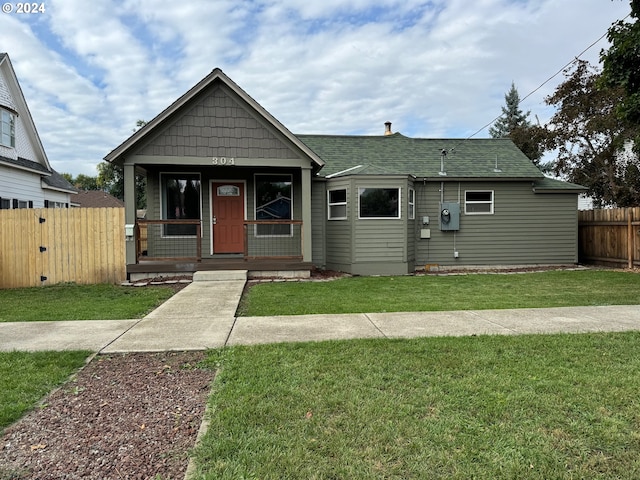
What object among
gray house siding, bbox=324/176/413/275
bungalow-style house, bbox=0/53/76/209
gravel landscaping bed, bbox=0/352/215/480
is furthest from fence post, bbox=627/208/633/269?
bungalow-style house, bbox=0/53/76/209

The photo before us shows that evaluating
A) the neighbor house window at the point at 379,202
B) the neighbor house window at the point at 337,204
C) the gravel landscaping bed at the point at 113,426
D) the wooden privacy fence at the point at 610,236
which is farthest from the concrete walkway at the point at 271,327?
the wooden privacy fence at the point at 610,236

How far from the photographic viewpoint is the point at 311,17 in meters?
11.9

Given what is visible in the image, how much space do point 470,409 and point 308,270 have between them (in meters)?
8.32

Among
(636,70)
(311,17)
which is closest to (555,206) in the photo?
(636,70)

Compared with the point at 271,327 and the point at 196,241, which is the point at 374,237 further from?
the point at 271,327

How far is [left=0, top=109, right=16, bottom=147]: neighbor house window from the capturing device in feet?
45.1

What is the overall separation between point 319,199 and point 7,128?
1110 cm

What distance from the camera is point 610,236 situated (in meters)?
13.5

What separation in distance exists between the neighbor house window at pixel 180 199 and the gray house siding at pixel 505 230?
7063 millimetres

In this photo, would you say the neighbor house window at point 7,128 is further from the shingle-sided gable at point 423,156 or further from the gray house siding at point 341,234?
the gray house siding at point 341,234

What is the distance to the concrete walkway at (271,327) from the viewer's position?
190 inches

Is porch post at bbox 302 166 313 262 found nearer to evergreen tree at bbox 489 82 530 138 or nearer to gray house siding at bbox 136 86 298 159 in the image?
gray house siding at bbox 136 86 298 159

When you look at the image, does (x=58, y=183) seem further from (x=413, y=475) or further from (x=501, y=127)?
(x=501, y=127)

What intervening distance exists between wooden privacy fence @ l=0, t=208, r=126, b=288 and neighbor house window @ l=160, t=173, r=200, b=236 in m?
1.88
